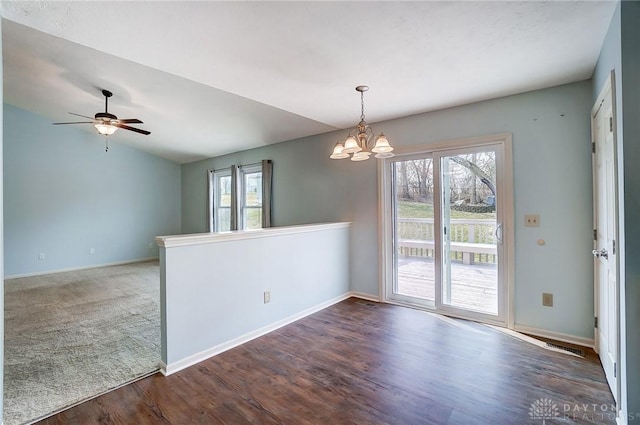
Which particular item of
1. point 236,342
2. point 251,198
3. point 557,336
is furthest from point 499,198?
point 251,198

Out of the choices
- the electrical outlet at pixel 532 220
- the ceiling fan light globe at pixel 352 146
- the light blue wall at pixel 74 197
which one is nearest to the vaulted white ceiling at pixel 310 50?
the ceiling fan light globe at pixel 352 146

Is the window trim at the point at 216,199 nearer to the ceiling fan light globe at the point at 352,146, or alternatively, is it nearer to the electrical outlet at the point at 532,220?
the ceiling fan light globe at the point at 352,146

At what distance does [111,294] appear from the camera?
4.58m

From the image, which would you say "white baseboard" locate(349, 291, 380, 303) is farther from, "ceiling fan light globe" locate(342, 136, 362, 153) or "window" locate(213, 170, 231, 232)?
"window" locate(213, 170, 231, 232)

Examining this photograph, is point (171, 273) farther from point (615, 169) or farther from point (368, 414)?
point (615, 169)

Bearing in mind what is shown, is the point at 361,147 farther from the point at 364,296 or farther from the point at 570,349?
the point at 570,349

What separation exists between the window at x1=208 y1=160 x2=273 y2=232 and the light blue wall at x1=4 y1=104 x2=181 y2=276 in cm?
163

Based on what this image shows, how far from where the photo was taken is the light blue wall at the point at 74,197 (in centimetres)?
570

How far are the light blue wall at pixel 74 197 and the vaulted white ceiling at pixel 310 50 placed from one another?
2266mm

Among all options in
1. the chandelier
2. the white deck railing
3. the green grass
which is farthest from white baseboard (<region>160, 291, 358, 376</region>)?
the chandelier

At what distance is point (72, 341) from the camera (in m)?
2.95

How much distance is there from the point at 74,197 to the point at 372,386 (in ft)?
23.5

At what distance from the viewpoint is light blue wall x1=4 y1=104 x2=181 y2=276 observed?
5703mm

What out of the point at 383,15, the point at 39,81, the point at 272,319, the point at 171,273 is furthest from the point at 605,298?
the point at 39,81
